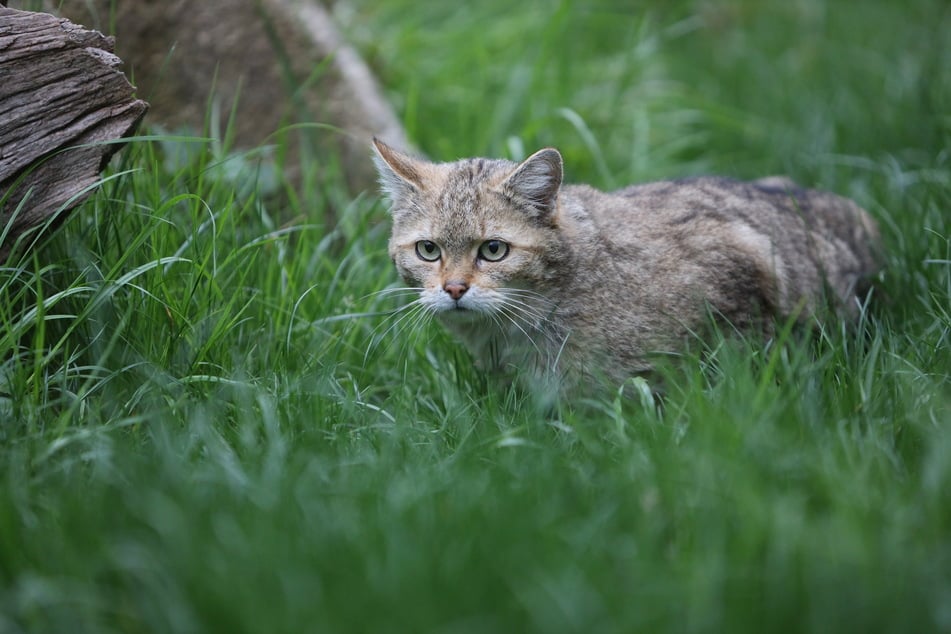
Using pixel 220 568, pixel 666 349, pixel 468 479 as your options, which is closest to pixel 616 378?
pixel 666 349

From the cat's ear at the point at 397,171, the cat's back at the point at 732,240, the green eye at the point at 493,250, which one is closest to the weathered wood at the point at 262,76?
the cat's ear at the point at 397,171

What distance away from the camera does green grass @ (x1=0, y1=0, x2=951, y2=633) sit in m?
2.23

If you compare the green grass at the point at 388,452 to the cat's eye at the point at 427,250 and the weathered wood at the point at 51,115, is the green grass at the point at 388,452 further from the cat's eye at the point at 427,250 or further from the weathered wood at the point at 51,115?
the cat's eye at the point at 427,250

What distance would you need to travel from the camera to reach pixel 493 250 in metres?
3.86

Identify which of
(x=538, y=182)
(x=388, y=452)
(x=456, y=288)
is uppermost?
(x=538, y=182)

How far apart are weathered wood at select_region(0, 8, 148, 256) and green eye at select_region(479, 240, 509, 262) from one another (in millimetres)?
1512

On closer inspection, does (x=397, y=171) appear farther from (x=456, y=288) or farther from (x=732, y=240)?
(x=732, y=240)

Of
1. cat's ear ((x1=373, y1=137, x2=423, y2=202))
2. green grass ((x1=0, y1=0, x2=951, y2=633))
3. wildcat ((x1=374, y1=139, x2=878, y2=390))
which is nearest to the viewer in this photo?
green grass ((x1=0, y1=0, x2=951, y2=633))

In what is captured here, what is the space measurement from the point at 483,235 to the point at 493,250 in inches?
3.3

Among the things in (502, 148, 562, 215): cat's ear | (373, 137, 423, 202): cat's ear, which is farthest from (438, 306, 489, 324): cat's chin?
(373, 137, 423, 202): cat's ear

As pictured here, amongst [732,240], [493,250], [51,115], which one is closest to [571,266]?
[493,250]

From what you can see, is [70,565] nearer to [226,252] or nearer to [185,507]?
[185,507]

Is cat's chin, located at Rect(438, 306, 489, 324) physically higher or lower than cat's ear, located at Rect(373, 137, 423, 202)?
lower

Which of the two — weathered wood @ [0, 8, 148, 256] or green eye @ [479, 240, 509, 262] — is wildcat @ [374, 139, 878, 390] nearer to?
green eye @ [479, 240, 509, 262]
